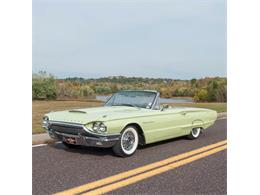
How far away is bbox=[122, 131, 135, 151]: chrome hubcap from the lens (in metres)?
6.50

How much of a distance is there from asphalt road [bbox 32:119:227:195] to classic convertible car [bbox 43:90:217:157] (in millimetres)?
287

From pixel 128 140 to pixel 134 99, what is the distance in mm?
1416

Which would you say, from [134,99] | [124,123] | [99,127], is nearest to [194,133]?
[134,99]

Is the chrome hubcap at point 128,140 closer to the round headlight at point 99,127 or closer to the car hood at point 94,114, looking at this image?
the car hood at point 94,114

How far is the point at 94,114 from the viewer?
6.56m

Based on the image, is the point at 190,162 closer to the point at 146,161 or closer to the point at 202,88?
the point at 146,161

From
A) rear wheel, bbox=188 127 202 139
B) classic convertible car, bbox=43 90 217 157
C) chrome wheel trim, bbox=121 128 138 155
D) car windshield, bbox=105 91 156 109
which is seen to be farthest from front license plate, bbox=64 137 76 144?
rear wheel, bbox=188 127 202 139

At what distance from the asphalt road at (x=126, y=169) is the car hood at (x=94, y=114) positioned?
0.70 metres

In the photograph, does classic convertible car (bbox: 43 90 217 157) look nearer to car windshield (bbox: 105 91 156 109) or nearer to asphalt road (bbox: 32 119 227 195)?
car windshield (bbox: 105 91 156 109)

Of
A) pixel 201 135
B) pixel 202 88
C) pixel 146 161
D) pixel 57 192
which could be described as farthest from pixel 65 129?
pixel 202 88

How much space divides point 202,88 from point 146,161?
19.1m

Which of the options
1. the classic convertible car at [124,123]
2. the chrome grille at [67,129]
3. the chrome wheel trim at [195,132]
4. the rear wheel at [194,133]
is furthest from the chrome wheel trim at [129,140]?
the chrome wheel trim at [195,132]
